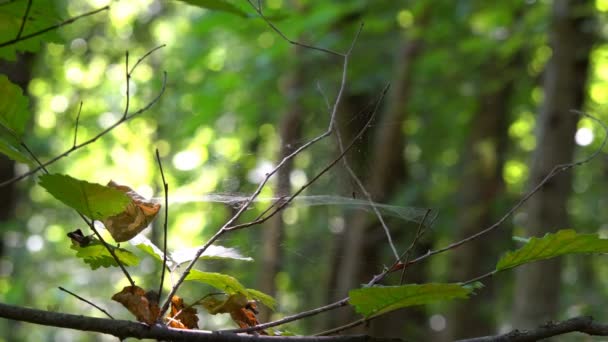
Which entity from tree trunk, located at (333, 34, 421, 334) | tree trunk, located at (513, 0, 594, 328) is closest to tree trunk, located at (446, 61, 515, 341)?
tree trunk, located at (333, 34, 421, 334)

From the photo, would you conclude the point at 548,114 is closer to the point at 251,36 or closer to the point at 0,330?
the point at 251,36

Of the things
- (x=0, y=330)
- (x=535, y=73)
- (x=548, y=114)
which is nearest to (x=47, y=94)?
(x=0, y=330)

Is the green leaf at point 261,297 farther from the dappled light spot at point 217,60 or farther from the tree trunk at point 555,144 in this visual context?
the dappled light spot at point 217,60

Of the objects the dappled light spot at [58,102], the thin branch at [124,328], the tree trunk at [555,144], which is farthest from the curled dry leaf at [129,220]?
the dappled light spot at [58,102]

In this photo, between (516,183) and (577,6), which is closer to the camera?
(577,6)

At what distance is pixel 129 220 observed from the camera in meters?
1.27

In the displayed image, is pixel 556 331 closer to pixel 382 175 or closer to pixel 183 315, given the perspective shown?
pixel 183 315

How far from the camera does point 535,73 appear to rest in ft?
28.4

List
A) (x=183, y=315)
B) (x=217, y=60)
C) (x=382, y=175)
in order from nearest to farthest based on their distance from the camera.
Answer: (x=183, y=315) → (x=382, y=175) → (x=217, y=60)

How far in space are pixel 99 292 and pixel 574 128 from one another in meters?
10.0

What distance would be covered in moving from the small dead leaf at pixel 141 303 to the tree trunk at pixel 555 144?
363 centimetres

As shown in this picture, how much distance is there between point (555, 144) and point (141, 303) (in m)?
4.15

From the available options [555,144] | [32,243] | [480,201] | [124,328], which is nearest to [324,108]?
[555,144]

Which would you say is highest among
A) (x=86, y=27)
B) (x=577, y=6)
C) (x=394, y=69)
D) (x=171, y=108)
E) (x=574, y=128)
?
(x=86, y=27)
